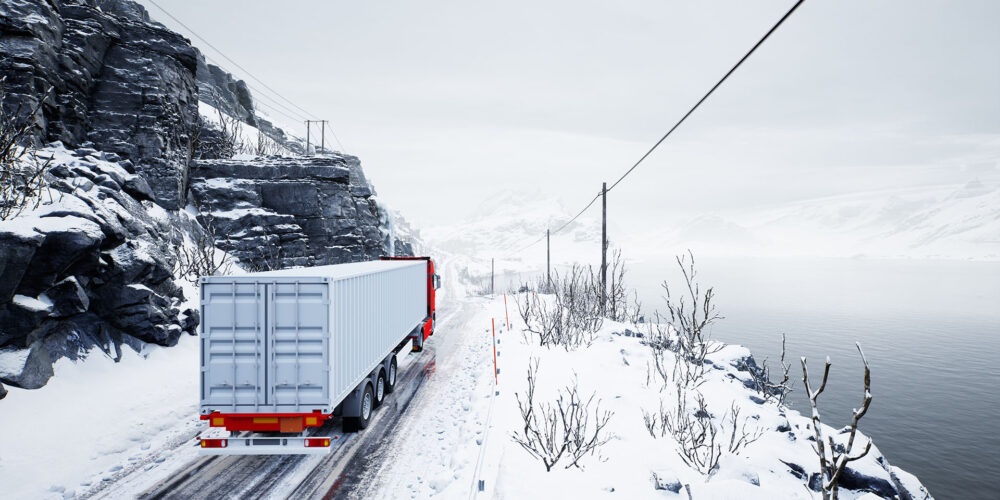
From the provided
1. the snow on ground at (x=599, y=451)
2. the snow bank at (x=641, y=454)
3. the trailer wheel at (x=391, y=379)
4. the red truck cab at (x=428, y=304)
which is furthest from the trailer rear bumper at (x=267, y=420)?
the red truck cab at (x=428, y=304)

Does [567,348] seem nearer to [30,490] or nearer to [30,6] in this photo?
[30,490]

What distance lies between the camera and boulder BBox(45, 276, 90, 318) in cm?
1030

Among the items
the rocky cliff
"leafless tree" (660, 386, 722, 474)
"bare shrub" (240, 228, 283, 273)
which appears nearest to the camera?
"leafless tree" (660, 386, 722, 474)

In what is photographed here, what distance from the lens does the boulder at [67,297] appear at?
10297mm

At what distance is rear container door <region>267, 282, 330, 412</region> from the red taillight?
1.94ft

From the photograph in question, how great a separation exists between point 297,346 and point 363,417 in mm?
2781

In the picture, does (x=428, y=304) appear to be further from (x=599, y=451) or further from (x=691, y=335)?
(x=599, y=451)

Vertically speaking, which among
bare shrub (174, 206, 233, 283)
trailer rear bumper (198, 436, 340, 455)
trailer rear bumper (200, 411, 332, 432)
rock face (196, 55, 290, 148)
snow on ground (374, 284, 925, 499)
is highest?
rock face (196, 55, 290, 148)

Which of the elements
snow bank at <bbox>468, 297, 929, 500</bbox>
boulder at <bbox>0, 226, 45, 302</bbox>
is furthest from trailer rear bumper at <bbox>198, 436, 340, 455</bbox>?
boulder at <bbox>0, 226, 45, 302</bbox>

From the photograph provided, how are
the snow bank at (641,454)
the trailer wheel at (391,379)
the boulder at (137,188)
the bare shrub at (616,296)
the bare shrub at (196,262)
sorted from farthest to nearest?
the boulder at (137,188), the bare shrub at (196,262), the bare shrub at (616,296), the trailer wheel at (391,379), the snow bank at (641,454)

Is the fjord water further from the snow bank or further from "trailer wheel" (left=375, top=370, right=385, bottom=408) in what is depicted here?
"trailer wheel" (left=375, top=370, right=385, bottom=408)

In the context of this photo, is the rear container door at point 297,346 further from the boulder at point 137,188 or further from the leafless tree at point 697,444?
the boulder at point 137,188

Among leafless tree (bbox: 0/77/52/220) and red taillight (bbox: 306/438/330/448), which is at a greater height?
leafless tree (bbox: 0/77/52/220)

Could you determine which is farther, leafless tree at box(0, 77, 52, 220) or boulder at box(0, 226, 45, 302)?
leafless tree at box(0, 77, 52, 220)
